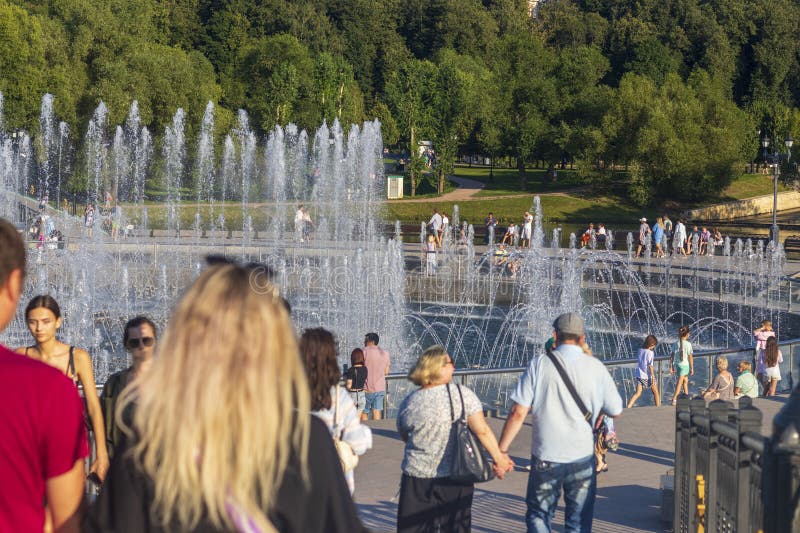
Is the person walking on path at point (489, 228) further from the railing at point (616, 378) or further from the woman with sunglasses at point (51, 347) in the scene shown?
the woman with sunglasses at point (51, 347)

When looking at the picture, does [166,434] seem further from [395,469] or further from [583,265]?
[583,265]

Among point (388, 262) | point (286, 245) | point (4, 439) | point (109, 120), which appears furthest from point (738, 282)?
point (109, 120)

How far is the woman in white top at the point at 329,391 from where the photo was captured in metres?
4.27

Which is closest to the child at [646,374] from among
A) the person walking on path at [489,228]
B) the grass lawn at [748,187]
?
the person walking on path at [489,228]

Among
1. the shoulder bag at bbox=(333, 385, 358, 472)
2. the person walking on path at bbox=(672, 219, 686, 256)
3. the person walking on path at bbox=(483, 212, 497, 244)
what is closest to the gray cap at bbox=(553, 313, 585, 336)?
the shoulder bag at bbox=(333, 385, 358, 472)

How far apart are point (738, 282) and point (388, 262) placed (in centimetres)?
790

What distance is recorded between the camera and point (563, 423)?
588 cm

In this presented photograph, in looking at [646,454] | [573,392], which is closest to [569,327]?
[573,392]

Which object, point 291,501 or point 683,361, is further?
point 683,361

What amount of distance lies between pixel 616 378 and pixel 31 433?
11.9 m

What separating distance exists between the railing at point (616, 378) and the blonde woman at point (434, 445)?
4898 millimetres

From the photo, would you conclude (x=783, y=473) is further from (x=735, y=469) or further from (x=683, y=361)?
(x=683, y=361)

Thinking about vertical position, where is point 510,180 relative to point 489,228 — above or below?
above

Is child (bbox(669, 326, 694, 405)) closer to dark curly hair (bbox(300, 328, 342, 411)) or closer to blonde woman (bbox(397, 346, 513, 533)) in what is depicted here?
blonde woman (bbox(397, 346, 513, 533))
